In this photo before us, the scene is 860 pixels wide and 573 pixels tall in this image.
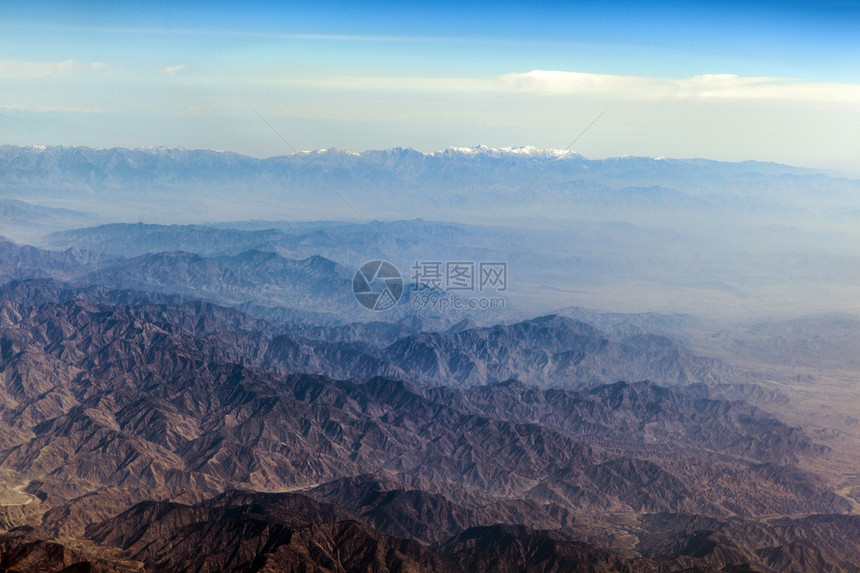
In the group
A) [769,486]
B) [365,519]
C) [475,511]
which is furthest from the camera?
[769,486]

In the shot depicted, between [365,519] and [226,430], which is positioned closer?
[365,519]

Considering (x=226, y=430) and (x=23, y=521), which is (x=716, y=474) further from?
(x=23, y=521)

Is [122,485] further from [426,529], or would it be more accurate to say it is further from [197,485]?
[426,529]

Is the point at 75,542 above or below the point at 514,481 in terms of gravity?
above

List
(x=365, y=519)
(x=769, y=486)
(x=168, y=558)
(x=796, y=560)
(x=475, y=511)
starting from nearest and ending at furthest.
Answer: (x=168, y=558) → (x=796, y=560) → (x=365, y=519) → (x=475, y=511) → (x=769, y=486)

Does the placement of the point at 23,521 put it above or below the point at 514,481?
above

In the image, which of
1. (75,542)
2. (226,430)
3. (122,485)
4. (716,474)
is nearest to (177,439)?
(226,430)

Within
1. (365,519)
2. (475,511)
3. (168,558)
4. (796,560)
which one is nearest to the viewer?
(168,558)

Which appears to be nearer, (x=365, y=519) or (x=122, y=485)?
(x=365, y=519)

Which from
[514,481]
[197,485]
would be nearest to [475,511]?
[514,481]
